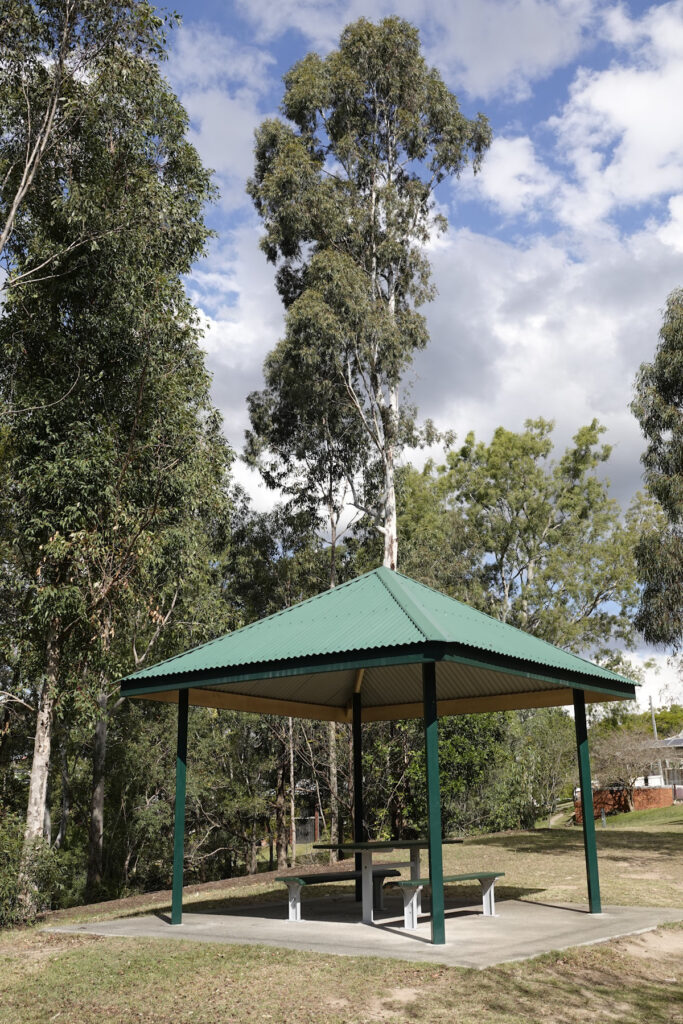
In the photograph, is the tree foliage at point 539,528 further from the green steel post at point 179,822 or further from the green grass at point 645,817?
the green steel post at point 179,822

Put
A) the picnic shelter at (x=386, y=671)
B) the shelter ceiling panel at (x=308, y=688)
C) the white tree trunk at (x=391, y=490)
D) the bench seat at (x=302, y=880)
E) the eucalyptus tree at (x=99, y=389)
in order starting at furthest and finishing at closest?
the white tree trunk at (x=391, y=490)
the eucalyptus tree at (x=99, y=389)
the shelter ceiling panel at (x=308, y=688)
the bench seat at (x=302, y=880)
the picnic shelter at (x=386, y=671)

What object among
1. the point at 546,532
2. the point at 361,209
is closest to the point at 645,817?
the point at 546,532

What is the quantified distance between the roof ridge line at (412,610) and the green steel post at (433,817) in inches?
13.3

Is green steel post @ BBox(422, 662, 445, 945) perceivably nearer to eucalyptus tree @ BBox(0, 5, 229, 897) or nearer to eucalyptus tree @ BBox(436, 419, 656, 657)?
eucalyptus tree @ BBox(0, 5, 229, 897)

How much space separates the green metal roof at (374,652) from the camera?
8.33 meters

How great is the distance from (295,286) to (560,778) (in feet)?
59.5

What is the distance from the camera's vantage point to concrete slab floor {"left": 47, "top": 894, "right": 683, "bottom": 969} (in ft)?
24.5

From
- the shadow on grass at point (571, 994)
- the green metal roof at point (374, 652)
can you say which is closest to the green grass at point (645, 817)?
the green metal roof at point (374, 652)

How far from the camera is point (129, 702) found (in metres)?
25.7

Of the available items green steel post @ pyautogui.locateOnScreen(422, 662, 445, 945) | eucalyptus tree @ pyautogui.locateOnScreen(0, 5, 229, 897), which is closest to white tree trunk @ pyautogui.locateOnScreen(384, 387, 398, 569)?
eucalyptus tree @ pyautogui.locateOnScreen(0, 5, 229, 897)

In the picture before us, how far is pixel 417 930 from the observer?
8.78 m

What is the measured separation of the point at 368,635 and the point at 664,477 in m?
13.0

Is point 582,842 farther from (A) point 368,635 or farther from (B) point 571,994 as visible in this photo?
(B) point 571,994

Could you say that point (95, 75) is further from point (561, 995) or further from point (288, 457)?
point (561, 995)
